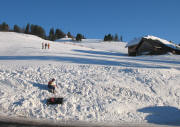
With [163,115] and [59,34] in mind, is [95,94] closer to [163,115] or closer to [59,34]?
[163,115]

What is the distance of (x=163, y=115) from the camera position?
910cm

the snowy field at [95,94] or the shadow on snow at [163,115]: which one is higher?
the snowy field at [95,94]

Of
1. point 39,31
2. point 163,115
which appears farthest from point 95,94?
point 39,31

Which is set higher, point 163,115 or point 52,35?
point 52,35

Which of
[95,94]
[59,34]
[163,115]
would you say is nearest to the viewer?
[163,115]

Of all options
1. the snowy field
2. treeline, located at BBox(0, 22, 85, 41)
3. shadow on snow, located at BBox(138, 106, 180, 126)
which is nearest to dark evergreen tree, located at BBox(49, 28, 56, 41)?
treeline, located at BBox(0, 22, 85, 41)

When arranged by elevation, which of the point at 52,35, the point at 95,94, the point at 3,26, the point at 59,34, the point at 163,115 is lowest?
the point at 163,115

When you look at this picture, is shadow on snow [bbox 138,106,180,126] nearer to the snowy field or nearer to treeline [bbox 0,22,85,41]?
the snowy field

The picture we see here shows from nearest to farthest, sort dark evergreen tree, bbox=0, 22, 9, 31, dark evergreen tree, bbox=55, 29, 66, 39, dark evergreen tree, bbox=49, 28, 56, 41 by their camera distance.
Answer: dark evergreen tree, bbox=0, 22, 9, 31 → dark evergreen tree, bbox=49, 28, 56, 41 → dark evergreen tree, bbox=55, 29, 66, 39

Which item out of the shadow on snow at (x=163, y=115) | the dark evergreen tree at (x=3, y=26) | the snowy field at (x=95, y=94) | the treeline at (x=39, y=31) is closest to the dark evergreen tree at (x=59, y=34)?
the treeline at (x=39, y=31)

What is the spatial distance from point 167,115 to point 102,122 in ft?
13.4

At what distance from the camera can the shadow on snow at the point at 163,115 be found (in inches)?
332

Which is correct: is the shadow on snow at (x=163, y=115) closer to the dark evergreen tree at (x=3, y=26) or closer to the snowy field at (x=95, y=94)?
the snowy field at (x=95, y=94)

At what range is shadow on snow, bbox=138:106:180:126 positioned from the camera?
843 centimetres
